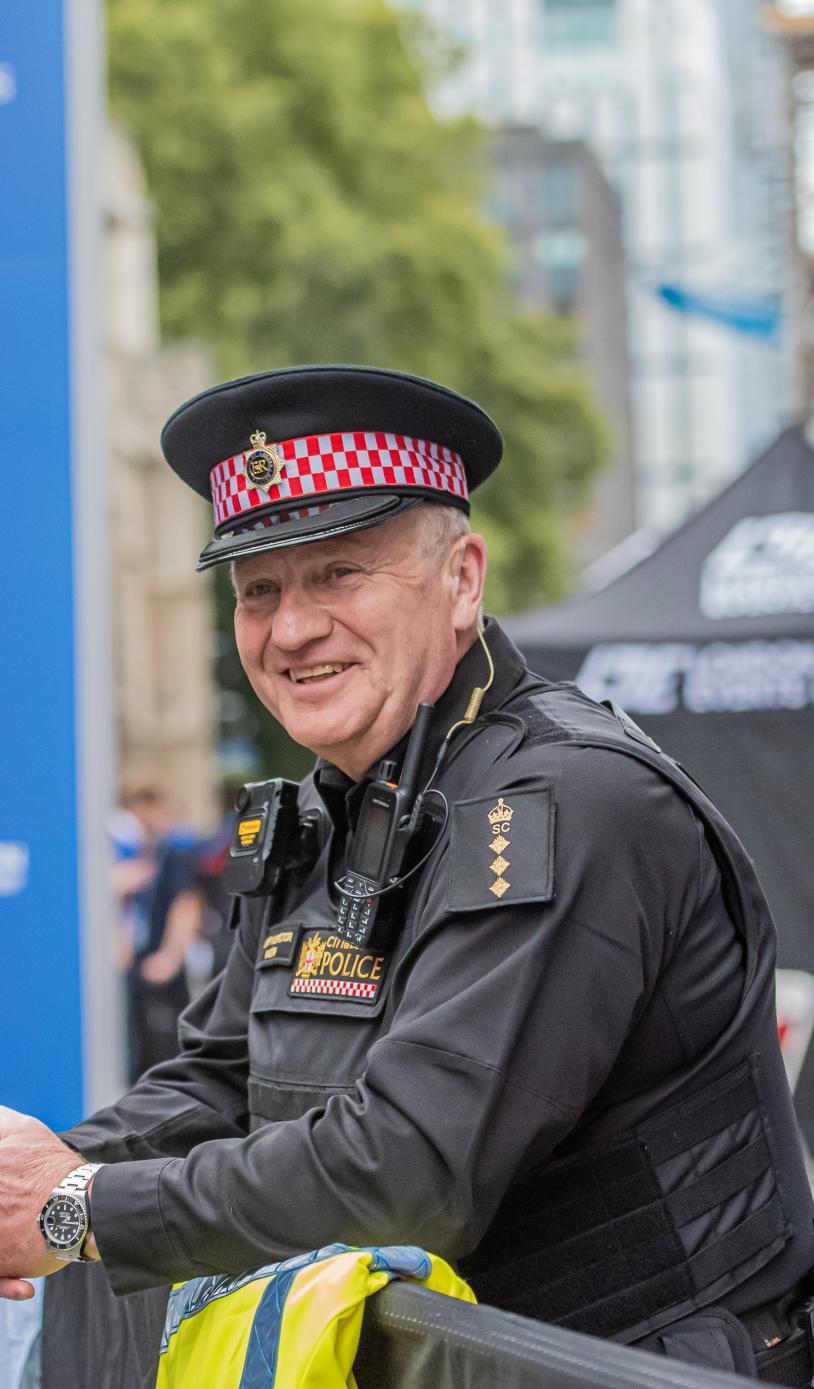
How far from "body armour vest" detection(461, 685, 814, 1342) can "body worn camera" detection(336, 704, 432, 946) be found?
23cm

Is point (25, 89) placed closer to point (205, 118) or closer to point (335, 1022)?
point (335, 1022)

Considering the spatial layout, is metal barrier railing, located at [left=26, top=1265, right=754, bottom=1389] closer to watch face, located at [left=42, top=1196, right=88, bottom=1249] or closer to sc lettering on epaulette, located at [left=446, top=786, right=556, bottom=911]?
watch face, located at [left=42, top=1196, right=88, bottom=1249]

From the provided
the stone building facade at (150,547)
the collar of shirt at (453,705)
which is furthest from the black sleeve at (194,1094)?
the stone building facade at (150,547)

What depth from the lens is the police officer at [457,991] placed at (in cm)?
216

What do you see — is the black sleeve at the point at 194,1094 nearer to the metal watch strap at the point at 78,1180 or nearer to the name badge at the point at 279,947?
the name badge at the point at 279,947

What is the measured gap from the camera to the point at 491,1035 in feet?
7.02

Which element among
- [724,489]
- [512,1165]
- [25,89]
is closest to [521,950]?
[512,1165]

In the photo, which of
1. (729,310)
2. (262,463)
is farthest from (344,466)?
(729,310)

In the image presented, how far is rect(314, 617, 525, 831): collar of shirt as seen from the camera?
8.73 feet

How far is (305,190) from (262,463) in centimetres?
2435

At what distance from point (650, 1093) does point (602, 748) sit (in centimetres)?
44

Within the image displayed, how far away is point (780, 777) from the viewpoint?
6438 mm

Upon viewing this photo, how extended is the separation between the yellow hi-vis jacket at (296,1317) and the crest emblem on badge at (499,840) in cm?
44

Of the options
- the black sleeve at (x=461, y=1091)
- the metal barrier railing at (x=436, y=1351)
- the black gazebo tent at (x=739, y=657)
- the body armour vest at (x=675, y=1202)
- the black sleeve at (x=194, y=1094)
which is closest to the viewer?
the metal barrier railing at (x=436, y=1351)
